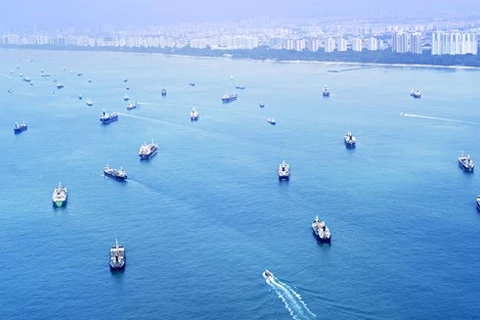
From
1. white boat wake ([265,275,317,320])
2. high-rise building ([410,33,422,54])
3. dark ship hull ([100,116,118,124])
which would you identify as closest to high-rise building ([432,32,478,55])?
high-rise building ([410,33,422,54])

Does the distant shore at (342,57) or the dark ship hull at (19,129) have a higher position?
the distant shore at (342,57)

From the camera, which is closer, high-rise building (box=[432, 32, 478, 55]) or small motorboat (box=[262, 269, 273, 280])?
small motorboat (box=[262, 269, 273, 280])

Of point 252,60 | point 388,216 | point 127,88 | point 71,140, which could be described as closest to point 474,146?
point 388,216

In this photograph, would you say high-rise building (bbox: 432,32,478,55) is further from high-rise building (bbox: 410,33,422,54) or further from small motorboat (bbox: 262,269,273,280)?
small motorboat (bbox: 262,269,273,280)

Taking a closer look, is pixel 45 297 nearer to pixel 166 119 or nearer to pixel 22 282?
pixel 22 282

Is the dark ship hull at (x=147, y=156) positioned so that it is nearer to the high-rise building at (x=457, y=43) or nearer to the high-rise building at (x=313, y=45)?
the high-rise building at (x=457, y=43)

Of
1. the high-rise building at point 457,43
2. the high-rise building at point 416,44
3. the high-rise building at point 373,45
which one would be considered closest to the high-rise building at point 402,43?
the high-rise building at point 416,44
